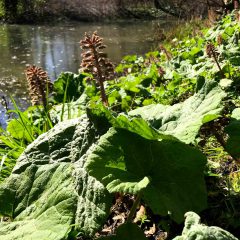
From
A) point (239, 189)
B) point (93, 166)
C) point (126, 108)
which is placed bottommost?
point (126, 108)

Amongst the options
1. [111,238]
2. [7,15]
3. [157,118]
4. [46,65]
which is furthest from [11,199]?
[7,15]

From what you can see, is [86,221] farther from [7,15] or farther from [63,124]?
[7,15]

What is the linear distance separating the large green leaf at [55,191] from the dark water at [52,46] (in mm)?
4495

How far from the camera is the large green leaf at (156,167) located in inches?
60.1

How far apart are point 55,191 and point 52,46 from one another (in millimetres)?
10554

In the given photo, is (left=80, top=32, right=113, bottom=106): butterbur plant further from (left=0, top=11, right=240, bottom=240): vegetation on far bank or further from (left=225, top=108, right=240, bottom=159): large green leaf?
(left=225, top=108, right=240, bottom=159): large green leaf

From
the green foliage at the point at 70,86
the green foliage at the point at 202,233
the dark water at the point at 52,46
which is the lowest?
the dark water at the point at 52,46

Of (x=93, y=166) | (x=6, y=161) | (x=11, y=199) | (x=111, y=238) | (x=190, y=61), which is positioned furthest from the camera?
(x=190, y=61)

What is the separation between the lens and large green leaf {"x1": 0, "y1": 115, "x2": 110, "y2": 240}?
1.50 metres

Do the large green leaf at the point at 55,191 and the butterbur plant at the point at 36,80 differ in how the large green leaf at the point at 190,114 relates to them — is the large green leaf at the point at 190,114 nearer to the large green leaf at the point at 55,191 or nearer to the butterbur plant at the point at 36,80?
the large green leaf at the point at 55,191

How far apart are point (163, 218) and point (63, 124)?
613 mm

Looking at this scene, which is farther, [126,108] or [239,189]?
[126,108]

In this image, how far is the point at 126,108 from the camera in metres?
3.38

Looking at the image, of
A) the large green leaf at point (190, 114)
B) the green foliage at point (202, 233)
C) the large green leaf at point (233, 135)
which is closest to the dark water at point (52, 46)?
the large green leaf at point (190, 114)
